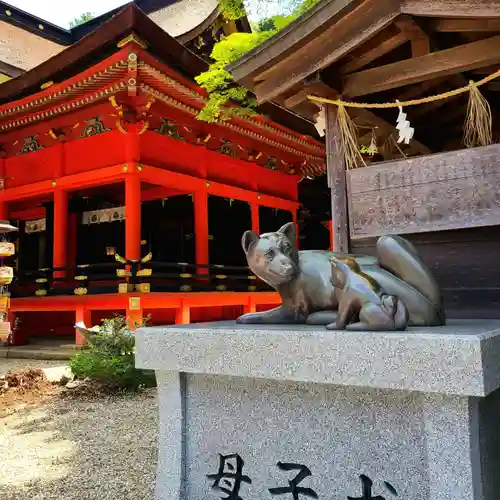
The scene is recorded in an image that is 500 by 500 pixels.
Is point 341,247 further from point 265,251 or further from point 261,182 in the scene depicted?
point 261,182

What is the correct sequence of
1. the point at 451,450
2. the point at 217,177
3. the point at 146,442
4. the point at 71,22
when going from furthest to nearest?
the point at 71,22 → the point at 217,177 → the point at 146,442 → the point at 451,450

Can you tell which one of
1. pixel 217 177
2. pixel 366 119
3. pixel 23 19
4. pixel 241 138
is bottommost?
pixel 366 119

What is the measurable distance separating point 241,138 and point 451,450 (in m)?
10.3

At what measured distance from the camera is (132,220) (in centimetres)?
910

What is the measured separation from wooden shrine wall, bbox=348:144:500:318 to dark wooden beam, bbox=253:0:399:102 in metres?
0.92

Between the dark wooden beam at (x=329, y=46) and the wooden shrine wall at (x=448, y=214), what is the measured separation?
0.92 meters

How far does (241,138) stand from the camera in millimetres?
11422

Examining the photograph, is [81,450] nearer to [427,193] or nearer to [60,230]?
[427,193]

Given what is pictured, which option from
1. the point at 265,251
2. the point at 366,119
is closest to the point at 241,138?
the point at 366,119

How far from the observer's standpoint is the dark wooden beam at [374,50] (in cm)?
385

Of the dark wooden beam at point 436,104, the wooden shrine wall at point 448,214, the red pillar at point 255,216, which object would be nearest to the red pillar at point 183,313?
the red pillar at point 255,216

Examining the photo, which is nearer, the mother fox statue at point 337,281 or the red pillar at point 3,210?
the mother fox statue at point 337,281

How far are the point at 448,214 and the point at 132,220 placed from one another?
6717 mm

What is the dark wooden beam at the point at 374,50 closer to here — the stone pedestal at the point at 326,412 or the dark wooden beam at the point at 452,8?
the dark wooden beam at the point at 452,8
